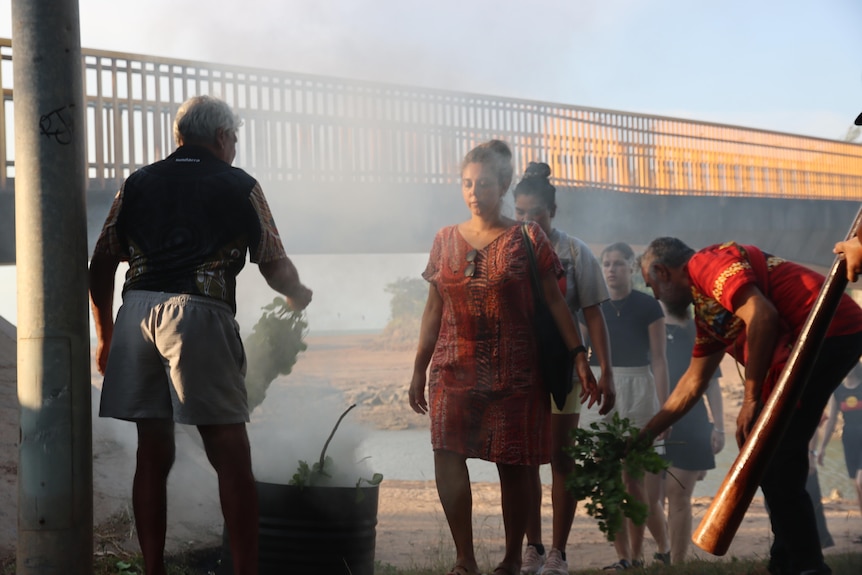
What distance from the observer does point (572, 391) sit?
14.9 feet

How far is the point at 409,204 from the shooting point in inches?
469

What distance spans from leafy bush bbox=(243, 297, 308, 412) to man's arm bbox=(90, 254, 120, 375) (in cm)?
76

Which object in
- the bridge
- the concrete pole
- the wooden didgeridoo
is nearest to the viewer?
the wooden didgeridoo

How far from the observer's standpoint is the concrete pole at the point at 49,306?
326 centimetres

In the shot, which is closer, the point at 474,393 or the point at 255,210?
the point at 255,210

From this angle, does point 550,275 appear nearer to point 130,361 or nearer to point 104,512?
point 130,361

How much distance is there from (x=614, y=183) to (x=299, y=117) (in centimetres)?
547

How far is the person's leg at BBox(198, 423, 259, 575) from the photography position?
3305 millimetres

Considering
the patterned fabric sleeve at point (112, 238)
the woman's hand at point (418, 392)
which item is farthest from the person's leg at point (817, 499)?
the patterned fabric sleeve at point (112, 238)

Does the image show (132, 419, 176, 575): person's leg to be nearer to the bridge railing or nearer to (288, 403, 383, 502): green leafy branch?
(288, 403, 383, 502): green leafy branch

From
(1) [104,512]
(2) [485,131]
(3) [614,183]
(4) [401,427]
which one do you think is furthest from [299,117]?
(4) [401,427]

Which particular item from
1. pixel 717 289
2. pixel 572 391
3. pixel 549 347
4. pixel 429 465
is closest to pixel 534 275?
pixel 549 347

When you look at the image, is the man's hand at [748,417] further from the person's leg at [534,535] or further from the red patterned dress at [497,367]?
the person's leg at [534,535]

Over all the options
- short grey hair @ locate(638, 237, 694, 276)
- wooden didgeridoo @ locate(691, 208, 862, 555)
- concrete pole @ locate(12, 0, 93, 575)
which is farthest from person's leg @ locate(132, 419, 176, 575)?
short grey hair @ locate(638, 237, 694, 276)
